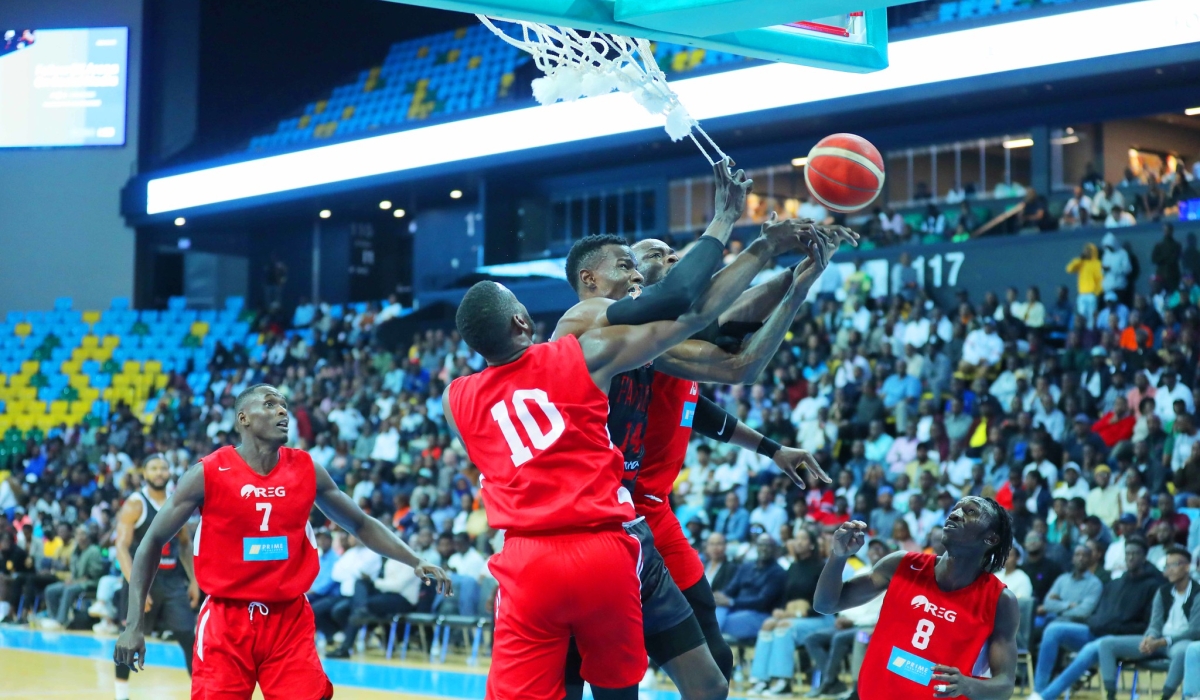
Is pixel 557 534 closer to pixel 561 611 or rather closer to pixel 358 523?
pixel 561 611

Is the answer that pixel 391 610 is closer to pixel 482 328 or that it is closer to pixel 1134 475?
pixel 1134 475

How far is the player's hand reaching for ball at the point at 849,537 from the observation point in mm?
4574

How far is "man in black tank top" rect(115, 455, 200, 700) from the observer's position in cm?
821

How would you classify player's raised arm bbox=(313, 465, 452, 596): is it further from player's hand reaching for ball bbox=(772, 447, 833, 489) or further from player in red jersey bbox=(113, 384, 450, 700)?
player's hand reaching for ball bbox=(772, 447, 833, 489)

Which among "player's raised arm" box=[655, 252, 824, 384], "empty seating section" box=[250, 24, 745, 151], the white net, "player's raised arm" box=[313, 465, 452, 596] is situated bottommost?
"player's raised arm" box=[313, 465, 452, 596]

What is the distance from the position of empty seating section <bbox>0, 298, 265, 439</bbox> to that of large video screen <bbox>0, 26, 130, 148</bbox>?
3.61 metres

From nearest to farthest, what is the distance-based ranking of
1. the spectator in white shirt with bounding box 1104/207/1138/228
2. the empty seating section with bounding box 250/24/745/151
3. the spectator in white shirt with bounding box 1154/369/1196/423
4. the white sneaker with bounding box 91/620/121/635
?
the spectator in white shirt with bounding box 1154/369/1196/423 < the white sneaker with bounding box 91/620/121/635 < the spectator in white shirt with bounding box 1104/207/1138/228 < the empty seating section with bounding box 250/24/745/151

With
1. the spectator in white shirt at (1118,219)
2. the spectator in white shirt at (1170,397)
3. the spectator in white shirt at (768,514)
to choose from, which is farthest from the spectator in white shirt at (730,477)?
the spectator in white shirt at (1118,219)

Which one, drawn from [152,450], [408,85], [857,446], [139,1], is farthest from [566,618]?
[139,1]

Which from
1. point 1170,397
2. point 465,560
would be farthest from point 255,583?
point 1170,397

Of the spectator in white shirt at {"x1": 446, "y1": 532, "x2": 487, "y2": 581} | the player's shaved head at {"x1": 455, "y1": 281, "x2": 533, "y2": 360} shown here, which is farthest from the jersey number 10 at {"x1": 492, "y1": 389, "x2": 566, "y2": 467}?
the spectator in white shirt at {"x1": 446, "y1": 532, "x2": 487, "y2": 581}

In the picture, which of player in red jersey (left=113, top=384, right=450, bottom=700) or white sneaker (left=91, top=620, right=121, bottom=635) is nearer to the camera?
player in red jersey (left=113, top=384, right=450, bottom=700)

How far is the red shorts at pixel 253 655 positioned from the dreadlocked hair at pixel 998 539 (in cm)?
259

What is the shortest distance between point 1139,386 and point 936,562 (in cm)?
857
